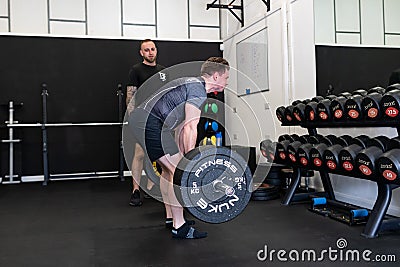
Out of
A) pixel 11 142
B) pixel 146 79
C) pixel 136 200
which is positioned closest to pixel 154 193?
pixel 136 200

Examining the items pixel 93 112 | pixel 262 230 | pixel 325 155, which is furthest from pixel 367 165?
pixel 93 112

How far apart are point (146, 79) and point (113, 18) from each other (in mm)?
2317

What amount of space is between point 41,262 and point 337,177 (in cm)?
231

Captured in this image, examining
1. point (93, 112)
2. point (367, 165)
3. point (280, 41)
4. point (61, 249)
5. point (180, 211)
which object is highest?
point (280, 41)

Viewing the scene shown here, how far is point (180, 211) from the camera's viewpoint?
223 centimetres

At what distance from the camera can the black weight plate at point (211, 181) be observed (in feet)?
6.11

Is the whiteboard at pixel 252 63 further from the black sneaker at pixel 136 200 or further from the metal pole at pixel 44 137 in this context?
the metal pole at pixel 44 137

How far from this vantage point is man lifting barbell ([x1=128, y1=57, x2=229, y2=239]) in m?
2.04

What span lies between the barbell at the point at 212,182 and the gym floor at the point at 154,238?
24 cm

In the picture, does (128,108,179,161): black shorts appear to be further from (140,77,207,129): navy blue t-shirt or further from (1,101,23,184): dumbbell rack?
(1,101,23,184): dumbbell rack

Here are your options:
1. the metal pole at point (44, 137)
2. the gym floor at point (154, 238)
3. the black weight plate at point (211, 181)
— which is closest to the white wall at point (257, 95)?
the gym floor at point (154, 238)

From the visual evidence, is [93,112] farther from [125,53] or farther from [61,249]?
[61,249]

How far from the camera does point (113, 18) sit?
524cm

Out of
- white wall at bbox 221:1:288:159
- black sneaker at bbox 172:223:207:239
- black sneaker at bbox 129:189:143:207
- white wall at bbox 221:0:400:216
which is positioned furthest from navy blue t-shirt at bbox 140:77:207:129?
white wall at bbox 221:1:288:159
